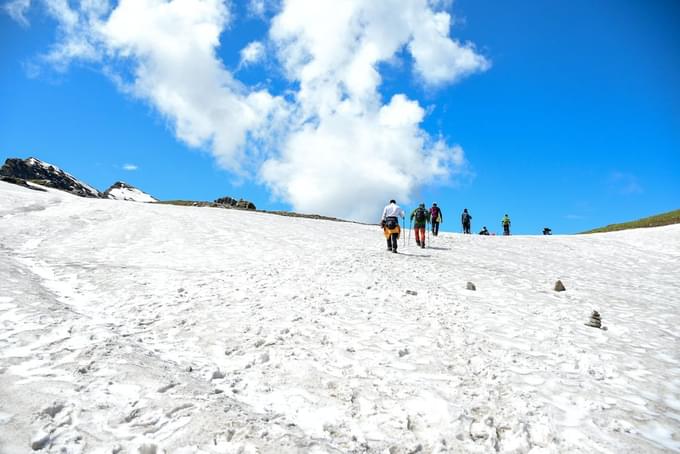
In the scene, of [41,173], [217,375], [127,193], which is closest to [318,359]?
[217,375]

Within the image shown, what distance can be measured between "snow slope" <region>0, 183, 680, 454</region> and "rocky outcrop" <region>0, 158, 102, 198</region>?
153952mm

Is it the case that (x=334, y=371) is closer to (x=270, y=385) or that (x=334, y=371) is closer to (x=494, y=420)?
(x=270, y=385)

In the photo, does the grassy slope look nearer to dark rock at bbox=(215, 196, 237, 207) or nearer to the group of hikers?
the group of hikers

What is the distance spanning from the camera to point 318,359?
24.7 ft

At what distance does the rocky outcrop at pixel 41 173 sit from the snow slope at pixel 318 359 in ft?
505

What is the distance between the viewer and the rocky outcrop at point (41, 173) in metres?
145

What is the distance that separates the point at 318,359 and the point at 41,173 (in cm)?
18775

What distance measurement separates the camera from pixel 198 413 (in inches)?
210

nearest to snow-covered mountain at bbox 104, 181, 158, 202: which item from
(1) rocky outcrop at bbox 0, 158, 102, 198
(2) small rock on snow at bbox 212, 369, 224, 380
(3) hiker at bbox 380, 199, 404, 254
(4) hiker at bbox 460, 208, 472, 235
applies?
(1) rocky outcrop at bbox 0, 158, 102, 198

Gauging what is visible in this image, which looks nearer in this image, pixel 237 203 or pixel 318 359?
pixel 318 359

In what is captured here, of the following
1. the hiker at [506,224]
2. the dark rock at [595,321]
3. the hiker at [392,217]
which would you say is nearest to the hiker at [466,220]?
the hiker at [506,224]

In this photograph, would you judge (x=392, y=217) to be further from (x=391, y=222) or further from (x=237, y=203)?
(x=237, y=203)

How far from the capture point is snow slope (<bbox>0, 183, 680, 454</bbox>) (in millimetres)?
5223

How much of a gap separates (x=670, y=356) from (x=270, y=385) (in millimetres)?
9179
